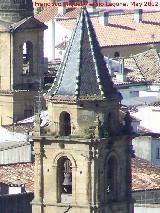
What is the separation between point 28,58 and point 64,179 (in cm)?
3937

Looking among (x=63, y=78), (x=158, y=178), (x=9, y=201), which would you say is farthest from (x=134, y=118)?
(x=63, y=78)

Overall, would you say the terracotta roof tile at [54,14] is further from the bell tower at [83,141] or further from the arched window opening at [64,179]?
the arched window opening at [64,179]

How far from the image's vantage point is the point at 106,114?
79.2 m

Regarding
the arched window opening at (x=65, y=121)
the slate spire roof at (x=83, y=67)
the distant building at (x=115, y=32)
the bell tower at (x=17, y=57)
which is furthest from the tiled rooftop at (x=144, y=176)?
the distant building at (x=115, y=32)

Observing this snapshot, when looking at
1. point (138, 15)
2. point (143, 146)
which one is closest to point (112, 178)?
point (143, 146)

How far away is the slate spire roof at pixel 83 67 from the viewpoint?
7981 centimetres

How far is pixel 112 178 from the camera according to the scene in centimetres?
8044

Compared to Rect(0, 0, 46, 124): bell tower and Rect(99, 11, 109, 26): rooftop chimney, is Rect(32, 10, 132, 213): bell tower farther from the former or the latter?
Rect(99, 11, 109, 26): rooftop chimney

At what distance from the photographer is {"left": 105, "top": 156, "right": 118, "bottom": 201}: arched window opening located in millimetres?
80062

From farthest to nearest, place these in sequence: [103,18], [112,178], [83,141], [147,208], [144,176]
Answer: [103,18], [144,176], [147,208], [112,178], [83,141]

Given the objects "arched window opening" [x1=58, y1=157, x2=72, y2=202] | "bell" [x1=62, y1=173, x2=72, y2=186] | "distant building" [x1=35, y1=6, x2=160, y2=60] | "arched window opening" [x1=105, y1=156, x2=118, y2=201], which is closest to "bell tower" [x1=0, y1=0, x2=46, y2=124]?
"distant building" [x1=35, y1=6, x2=160, y2=60]

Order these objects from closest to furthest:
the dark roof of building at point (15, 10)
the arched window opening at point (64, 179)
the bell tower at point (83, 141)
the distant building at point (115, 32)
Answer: the bell tower at point (83, 141) → the arched window opening at point (64, 179) → the dark roof of building at point (15, 10) → the distant building at point (115, 32)

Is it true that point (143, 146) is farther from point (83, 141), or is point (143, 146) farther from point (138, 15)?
point (138, 15)

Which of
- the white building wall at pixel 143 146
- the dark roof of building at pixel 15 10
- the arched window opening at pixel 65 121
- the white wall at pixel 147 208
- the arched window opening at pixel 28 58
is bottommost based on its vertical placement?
the white wall at pixel 147 208
